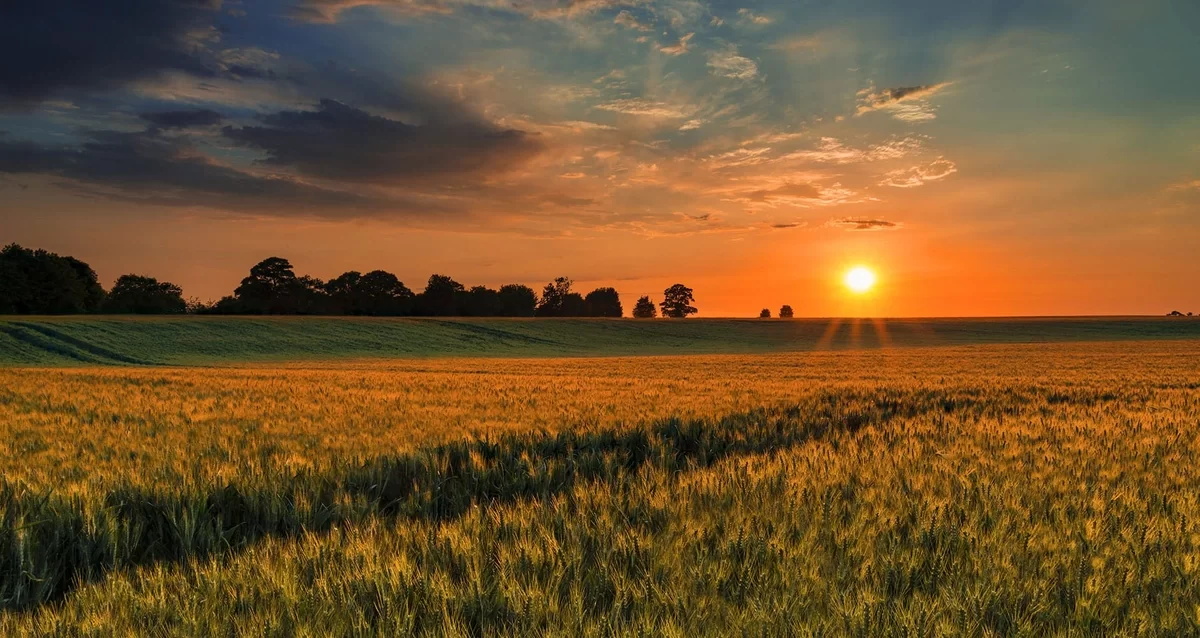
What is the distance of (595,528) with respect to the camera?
11.7 feet

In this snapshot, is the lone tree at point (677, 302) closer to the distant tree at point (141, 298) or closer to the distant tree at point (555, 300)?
the distant tree at point (555, 300)

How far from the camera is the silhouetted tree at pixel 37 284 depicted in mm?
80000

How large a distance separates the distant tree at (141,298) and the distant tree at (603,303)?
255 feet

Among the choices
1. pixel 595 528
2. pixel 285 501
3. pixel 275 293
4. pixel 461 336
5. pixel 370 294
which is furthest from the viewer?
pixel 370 294

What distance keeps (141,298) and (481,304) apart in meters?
55.4

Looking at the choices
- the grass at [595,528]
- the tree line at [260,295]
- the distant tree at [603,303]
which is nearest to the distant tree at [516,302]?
the tree line at [260,295]

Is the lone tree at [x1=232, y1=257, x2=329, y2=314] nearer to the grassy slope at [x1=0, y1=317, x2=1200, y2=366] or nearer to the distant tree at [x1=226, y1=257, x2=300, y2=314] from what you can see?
the distant tree at [x1=226, y1=257, x2=300, y2=314]

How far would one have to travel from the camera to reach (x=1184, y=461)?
19.3 ft

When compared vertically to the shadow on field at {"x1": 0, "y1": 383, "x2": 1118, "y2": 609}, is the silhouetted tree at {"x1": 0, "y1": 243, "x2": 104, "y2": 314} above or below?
above

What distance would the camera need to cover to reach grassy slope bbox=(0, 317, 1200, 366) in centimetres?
4700

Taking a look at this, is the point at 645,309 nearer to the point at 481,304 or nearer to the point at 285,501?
the point at 481,304

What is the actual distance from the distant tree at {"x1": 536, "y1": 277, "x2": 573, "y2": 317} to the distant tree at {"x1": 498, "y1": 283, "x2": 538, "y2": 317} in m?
7.91

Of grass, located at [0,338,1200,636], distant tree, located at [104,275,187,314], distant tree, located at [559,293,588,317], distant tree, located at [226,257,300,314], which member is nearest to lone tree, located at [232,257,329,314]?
distant tree, located at [226,257,300,314]

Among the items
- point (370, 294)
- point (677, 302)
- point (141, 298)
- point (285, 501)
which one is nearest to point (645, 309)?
point (677, 302)
